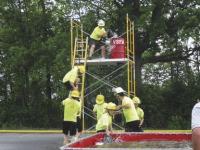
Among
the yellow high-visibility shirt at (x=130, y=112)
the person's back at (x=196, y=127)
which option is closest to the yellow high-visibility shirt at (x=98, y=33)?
the yellow high-visibility shirt at (x=130, y=112)

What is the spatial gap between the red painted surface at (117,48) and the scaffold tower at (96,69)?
214 mm

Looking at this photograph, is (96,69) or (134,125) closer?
(134,125)

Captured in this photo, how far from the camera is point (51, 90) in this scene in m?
35.4

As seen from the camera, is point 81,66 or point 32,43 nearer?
point 81,66

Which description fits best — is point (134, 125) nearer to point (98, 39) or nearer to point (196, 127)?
point (98, 39)

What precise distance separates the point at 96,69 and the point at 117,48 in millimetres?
7195

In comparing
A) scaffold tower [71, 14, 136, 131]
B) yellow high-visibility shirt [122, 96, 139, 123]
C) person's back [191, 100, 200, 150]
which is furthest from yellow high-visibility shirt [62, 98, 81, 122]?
person's back [191, 100, 200, 150]

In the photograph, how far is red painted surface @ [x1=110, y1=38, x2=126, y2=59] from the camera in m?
20.1

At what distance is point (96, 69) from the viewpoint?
27.3m

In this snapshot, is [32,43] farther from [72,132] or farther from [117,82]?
[72,132]

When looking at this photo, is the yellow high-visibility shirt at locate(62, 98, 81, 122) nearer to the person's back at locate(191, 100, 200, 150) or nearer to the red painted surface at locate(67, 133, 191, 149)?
the red painted surface at locate(67, 133, 191, 149)

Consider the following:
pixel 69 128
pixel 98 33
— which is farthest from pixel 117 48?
pixel 69 128

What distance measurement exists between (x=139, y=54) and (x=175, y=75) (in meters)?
5.56

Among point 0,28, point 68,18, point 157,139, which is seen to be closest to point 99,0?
point 68,18
